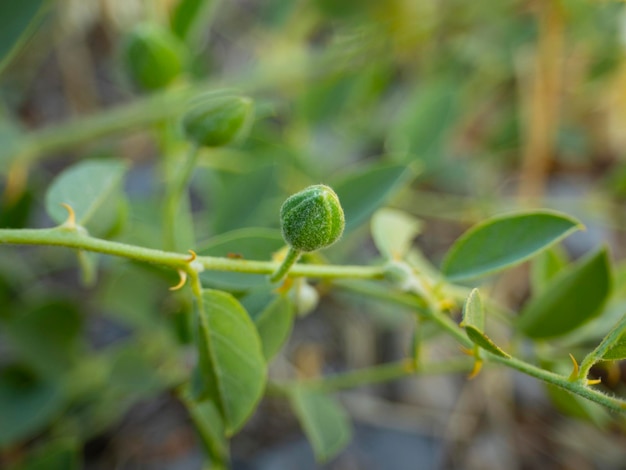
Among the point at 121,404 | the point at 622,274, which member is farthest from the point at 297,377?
the point at 622,274

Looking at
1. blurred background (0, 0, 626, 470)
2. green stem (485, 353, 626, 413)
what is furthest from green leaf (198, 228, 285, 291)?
green stem (485, 353, 626, 413)

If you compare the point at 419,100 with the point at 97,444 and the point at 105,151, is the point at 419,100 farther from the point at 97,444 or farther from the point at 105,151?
the point at 97,444

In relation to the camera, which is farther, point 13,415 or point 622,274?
point 13,415

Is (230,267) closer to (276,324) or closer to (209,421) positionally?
(276,324)

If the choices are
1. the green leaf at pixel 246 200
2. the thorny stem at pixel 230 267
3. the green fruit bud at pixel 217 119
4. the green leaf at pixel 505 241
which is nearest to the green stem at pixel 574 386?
the thorny stem at pixel 230 267

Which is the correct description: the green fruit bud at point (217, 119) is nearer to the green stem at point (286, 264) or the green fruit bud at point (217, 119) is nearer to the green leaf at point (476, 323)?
the green stem at point (286, 264)
